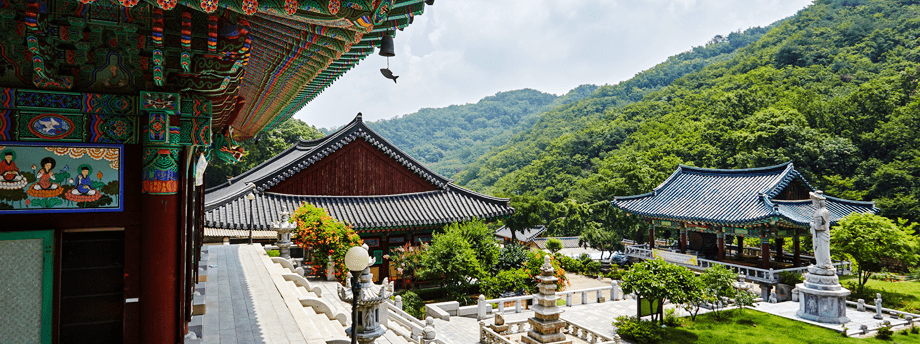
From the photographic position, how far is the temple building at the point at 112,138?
348 centimetres

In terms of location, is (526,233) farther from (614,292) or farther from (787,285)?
(787,285)

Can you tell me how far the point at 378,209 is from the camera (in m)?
22.0

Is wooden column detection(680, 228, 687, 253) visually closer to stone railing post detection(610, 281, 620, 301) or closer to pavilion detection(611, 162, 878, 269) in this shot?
pavilion detection(611, 162, 878, 269)

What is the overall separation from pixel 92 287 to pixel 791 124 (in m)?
54.7

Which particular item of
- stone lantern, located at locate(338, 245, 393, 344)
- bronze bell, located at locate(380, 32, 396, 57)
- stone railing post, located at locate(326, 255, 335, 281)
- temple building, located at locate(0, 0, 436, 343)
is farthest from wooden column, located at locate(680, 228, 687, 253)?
temple building, located at locate(0, 0, 436, 343)

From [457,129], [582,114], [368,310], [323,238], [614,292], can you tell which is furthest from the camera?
[457,129]

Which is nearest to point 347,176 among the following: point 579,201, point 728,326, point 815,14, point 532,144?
point 728,326

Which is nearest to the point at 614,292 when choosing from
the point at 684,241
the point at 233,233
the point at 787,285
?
the point at 787,285

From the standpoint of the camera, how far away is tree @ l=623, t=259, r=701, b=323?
15.2m

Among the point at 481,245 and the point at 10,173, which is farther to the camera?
the point at 481,245

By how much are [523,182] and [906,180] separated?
152 feet

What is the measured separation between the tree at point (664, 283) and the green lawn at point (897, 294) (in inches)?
412

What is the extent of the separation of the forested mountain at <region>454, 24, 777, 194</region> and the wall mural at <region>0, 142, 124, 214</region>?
2874 inches

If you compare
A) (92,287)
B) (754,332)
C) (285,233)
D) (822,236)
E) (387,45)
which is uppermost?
(387,45)
